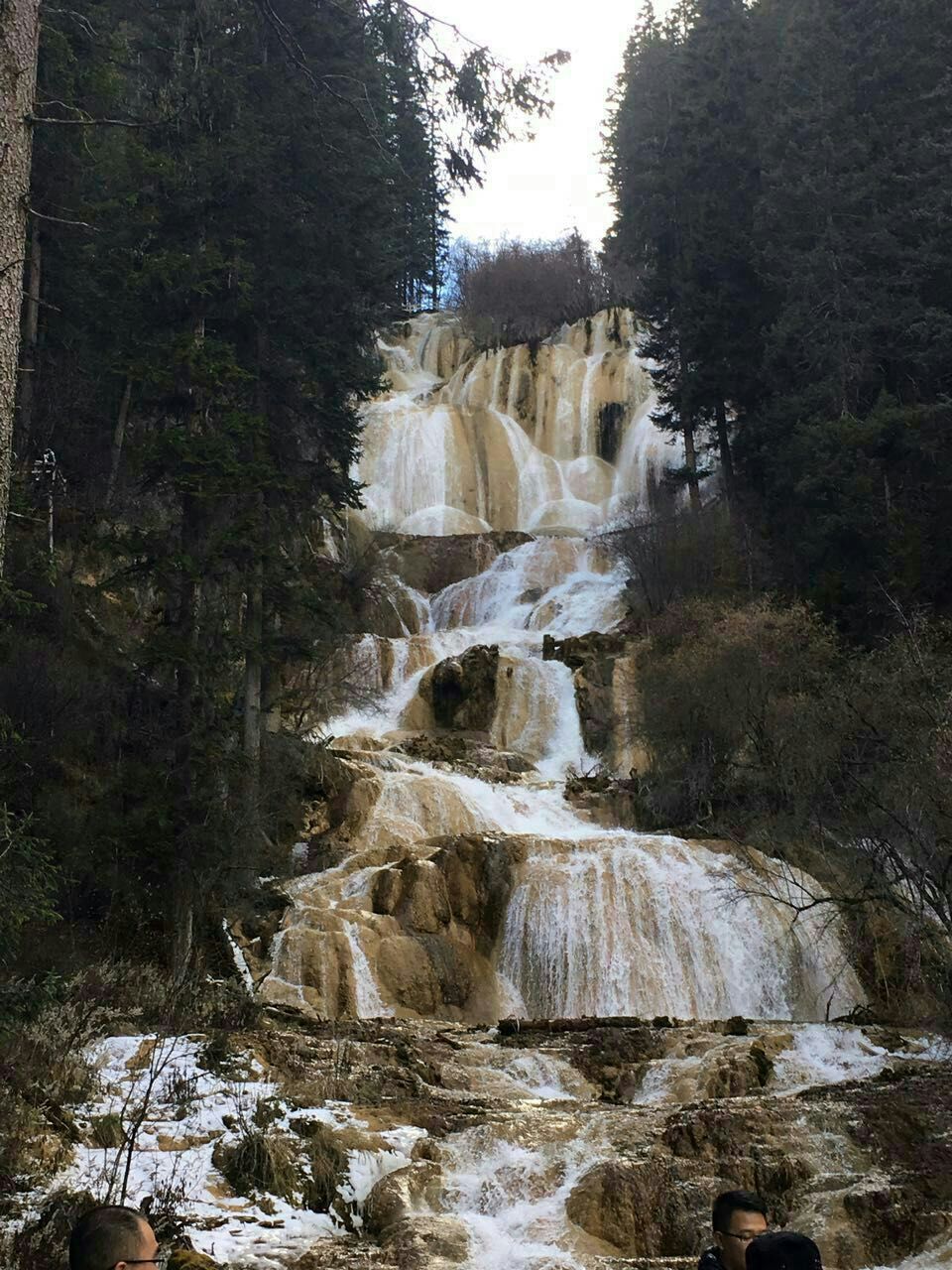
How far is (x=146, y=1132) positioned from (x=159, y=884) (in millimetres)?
5973

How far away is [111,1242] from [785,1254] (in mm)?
1746

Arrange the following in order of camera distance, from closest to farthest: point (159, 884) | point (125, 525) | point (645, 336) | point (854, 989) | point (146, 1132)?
1. point (146, 1132)
2. point (159, 884)
3. point (854, 989)
4. point (125, 525)
5. point (645, 336)

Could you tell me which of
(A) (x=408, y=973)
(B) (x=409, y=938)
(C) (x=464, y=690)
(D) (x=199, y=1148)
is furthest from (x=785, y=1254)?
(C) (x=464, y=690)

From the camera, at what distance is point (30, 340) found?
20422mm

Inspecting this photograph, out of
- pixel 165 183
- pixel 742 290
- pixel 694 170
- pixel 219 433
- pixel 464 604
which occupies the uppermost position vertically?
pixel 694 170

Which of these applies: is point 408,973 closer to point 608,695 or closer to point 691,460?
point 608,695

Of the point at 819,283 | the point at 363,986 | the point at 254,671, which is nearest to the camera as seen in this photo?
the point at 363,986

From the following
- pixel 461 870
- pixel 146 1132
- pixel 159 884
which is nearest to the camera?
pixel 146 1132

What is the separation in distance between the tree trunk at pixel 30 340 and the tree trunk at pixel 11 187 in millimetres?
14025

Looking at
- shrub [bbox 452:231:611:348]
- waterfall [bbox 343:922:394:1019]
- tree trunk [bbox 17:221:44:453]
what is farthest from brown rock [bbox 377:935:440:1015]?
shrub [bbox 452:231:611:348]

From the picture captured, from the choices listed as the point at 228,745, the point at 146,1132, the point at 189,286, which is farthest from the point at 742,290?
the point at 146,1132

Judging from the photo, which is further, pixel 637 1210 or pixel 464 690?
pixel 464 690

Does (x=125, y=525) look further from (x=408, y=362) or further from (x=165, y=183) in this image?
(x=408, y=362)

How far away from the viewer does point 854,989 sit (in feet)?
51.4
